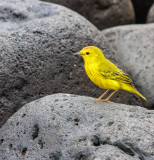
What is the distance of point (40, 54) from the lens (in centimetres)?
516

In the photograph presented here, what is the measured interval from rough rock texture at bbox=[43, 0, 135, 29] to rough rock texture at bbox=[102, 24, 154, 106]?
1124mm

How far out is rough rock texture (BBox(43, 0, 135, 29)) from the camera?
841cm

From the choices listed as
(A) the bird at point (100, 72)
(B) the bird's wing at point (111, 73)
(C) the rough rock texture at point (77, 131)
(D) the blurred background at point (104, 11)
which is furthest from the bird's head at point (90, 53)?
(D) the blurred background at point (104, 11)

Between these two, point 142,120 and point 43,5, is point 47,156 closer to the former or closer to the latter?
point 142,120

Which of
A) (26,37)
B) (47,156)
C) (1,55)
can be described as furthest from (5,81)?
(47,156)

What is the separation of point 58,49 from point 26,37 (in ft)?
1.84

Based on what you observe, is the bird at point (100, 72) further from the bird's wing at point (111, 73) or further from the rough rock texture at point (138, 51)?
the rough rock texture at point (138, 51)

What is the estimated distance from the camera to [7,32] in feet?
16.9

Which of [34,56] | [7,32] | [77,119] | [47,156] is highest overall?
[7,32]

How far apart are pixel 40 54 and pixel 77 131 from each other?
75.8 inches

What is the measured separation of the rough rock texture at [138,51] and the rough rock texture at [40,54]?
853 mm

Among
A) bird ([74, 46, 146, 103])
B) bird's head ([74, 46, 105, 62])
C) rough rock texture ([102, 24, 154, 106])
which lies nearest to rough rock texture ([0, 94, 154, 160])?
bird ([74, 46, 146, 103])

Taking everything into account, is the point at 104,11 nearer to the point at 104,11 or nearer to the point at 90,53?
the point at 104,11

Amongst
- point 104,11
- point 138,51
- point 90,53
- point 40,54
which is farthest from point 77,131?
point 104,11
